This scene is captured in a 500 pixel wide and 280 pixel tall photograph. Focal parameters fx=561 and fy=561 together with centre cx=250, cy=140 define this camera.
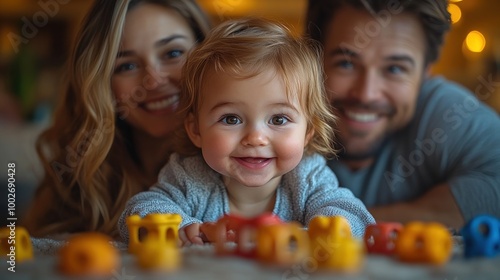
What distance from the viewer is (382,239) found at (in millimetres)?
810

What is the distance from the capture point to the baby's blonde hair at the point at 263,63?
985mm

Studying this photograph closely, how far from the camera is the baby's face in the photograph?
0.96 m

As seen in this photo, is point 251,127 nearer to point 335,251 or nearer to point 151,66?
point 335,251

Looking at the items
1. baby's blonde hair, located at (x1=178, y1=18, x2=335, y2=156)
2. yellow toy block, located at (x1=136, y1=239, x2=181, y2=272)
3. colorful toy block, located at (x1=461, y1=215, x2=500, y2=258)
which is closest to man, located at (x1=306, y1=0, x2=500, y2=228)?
baby's blonde hair, located at (x1=178, y1=18, x2=335, y2=156)

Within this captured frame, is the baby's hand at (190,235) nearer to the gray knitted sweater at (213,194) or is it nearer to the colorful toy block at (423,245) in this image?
the gray knitted sweater at (213,194)

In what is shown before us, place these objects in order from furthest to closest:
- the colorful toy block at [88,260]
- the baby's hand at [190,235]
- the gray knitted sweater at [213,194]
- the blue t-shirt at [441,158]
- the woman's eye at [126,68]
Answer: the woman's eye at [126,68], the blue t-shirt at [441,158], the gray knitted sweater at [213,194], the baby's hand at [190,235], the colorful toy block at [88,260]

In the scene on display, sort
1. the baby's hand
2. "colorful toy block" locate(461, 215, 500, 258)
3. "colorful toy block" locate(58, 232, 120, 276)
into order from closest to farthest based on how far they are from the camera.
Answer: "colorful toy block" locate(58, 232, 120, 276)
"colorful toy block" locate(461, 215, 500, 258)
the baby's hand

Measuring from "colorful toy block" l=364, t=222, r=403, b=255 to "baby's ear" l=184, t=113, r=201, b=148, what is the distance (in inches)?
15.4

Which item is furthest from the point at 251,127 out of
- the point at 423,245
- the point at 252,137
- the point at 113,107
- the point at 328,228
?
the point at 113,107

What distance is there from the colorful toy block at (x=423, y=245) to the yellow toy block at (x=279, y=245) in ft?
0.41

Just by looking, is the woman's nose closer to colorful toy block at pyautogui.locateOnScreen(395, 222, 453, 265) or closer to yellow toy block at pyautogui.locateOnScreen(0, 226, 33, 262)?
yellow toy block at pyautogui.locateOnScreen(0, 226, 33, 262)

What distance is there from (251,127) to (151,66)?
1.50 feet

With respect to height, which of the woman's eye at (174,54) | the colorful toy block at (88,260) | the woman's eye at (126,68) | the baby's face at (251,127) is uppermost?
the woman's eye at (174,54)

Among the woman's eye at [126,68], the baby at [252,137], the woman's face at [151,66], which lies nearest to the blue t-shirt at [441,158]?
the baby at [252,137]
